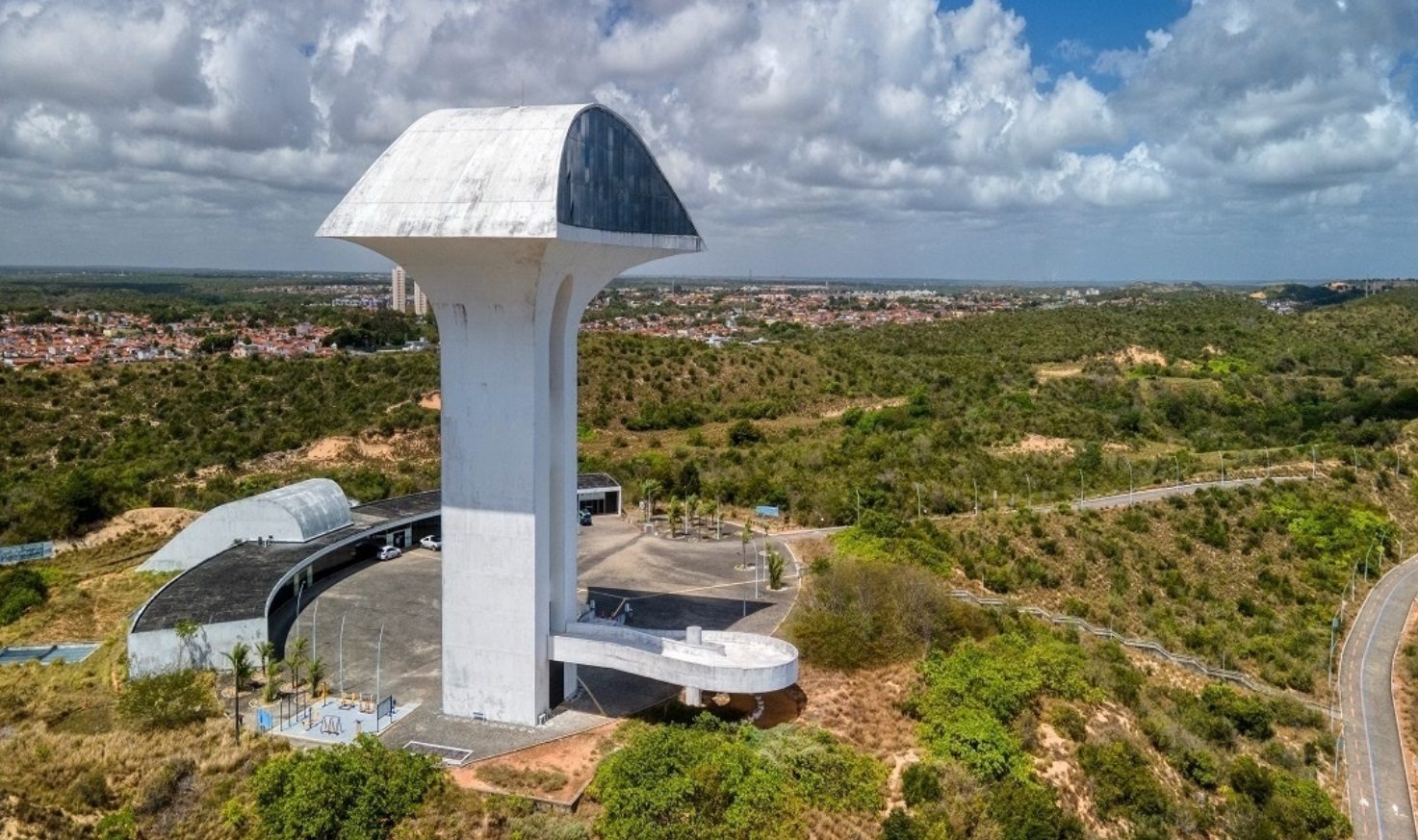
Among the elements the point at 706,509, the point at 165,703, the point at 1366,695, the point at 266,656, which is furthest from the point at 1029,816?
the point at 706,509

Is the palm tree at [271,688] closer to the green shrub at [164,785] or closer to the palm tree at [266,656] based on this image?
the palm tree at [266,656]

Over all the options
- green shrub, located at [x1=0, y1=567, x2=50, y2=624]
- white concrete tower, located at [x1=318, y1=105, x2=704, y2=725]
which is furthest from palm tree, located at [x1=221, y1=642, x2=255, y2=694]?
green shrub, located at [x1=0, y1=567, x2=50, y2=624]

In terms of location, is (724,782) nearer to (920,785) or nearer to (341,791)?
(920,785)

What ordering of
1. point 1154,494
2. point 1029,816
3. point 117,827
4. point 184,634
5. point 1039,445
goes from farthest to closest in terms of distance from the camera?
1. point 1039,445
2. point 1154,494
3. point 184,634
4. point 1029,816
5. point 117,827

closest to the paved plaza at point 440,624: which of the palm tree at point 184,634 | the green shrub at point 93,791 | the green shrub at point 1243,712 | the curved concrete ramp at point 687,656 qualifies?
the curved concrete ramp at point 687,656

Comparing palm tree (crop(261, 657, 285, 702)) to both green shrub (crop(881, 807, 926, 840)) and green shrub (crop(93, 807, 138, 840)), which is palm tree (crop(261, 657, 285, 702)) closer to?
green shrub (crop(93, 807, 138, 840))

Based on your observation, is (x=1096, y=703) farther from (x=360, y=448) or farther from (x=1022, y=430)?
(x=360, y=448)
